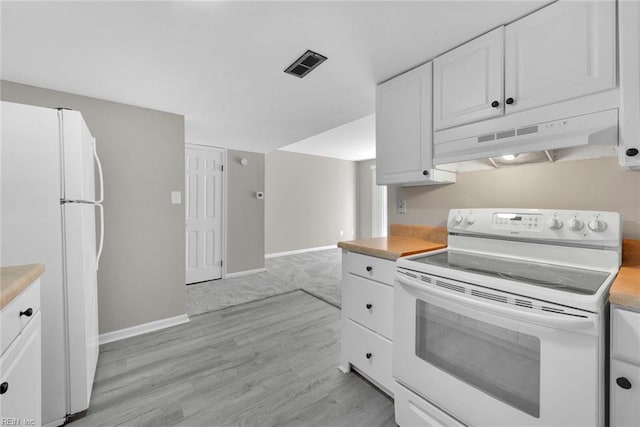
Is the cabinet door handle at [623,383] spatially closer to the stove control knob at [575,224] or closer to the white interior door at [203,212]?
the stove control knob at [575,224]

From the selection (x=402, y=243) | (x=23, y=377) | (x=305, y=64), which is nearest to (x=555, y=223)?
(x=402, y=243)

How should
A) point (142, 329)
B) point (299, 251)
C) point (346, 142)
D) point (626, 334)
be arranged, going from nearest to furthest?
point (626, 334)
point (142, 329)
point (346, 142)
point (299, 251)

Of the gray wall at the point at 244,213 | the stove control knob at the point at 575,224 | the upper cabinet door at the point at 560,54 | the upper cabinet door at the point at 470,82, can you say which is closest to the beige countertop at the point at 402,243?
the stove control knob at the point at 575,224

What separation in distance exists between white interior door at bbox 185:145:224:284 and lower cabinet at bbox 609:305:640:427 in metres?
4.37

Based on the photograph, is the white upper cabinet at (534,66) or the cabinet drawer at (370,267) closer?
the white upper cabinet at (534,66)

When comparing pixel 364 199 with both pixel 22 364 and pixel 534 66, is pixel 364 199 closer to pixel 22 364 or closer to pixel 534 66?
pixel 534 66

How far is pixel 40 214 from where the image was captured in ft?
4.42

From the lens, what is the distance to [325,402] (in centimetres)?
165

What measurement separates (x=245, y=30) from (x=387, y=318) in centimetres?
185

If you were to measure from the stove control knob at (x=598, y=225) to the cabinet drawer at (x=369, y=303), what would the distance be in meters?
0.96

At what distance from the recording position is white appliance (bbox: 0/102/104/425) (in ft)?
4.23

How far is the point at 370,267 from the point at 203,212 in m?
3.40

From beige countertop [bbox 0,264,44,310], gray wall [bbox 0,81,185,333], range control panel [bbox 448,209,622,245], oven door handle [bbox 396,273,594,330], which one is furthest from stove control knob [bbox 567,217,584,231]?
gray wall [bbox 0,81,185,333]

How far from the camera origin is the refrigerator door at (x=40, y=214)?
1276 mm
